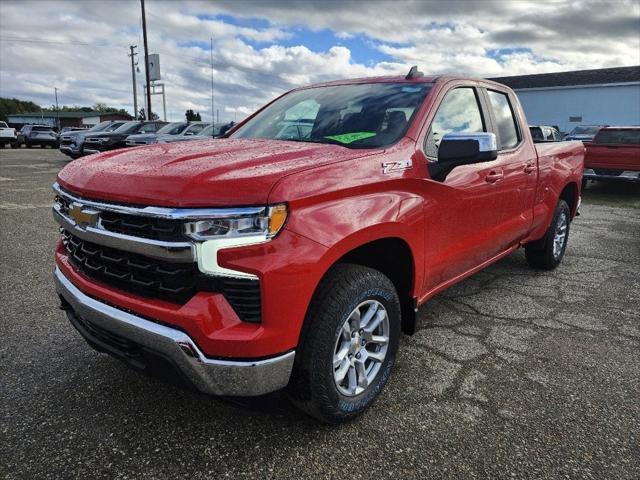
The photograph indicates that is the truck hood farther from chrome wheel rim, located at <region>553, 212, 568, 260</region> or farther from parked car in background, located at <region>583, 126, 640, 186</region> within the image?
parked car in background, located at <region>583, 126, 640, 186</region>

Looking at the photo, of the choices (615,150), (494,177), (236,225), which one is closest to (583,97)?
(615,150)

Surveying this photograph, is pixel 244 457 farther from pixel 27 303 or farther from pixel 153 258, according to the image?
pixel 27 303

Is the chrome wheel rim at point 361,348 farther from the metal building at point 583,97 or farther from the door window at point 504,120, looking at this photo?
the metal building at point 583,97

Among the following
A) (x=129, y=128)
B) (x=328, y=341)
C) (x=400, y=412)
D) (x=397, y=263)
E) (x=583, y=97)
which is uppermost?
(x=583, y=97)

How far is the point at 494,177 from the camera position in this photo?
3.57 metres

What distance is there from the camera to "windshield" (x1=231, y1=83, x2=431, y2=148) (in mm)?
2951

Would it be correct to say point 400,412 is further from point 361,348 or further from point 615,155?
point 615,155

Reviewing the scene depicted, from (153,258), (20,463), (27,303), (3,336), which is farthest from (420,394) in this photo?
(27,303)

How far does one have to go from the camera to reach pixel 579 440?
8.00ft

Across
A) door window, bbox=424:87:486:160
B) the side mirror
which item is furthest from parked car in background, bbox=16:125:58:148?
the side mirror

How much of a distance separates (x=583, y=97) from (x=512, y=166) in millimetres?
34825

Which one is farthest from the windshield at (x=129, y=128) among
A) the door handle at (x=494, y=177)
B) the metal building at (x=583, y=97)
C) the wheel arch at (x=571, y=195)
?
the metal building at (x=583, y=97)

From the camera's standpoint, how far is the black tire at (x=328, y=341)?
2.20m

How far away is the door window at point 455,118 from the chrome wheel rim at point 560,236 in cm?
211
